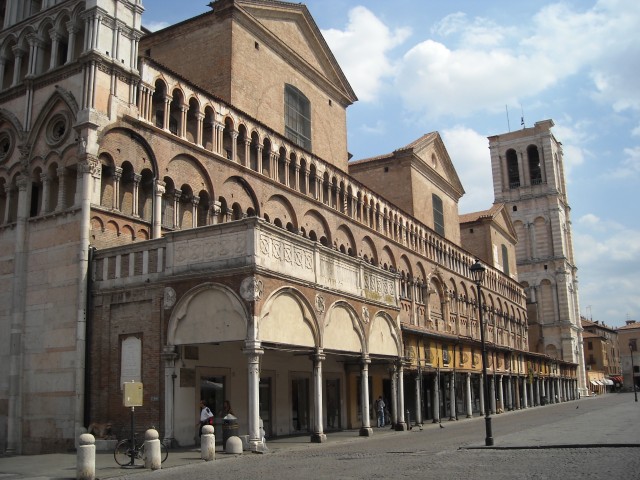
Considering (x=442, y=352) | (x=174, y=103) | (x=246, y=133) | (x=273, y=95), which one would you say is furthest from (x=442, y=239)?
(x=174, y=103)

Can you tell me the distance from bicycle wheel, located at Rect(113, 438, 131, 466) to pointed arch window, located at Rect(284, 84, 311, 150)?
2134 centimetres

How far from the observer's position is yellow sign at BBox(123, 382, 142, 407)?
16969 mm

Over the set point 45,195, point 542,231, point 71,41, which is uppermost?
point 542,231

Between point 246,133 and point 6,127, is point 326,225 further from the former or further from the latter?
point 6,127

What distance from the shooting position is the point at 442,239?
53.5m

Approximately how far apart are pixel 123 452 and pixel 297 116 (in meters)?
24.0

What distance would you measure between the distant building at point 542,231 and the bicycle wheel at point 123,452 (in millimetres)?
75343

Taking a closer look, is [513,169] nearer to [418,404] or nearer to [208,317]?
[418,404]

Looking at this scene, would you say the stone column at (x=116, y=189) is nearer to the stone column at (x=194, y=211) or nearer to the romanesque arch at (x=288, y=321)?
the stone column at (x=194, y=211)

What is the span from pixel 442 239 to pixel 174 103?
31.2 meters

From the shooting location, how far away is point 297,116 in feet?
124

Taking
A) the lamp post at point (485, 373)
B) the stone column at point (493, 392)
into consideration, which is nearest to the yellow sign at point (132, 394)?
the lamp post at point (485, 373)

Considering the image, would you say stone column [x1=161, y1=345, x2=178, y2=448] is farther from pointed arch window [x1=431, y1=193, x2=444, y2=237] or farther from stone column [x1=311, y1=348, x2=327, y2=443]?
pointed arch window [x1=431, y1=193, x2=444, y2=237]

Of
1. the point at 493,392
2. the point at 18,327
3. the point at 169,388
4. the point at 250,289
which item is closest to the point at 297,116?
the point at 18,327
